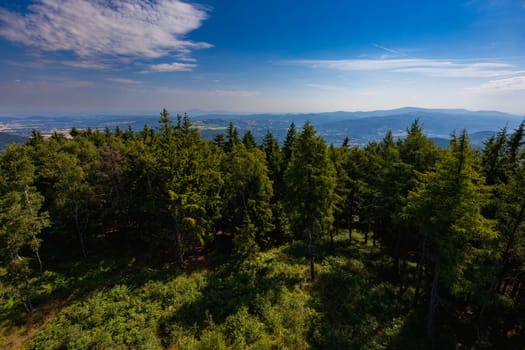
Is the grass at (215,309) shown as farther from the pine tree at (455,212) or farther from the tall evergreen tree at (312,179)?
the pine tree at (455,212)

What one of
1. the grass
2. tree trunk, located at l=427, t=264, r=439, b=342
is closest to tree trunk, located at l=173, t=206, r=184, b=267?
the grass

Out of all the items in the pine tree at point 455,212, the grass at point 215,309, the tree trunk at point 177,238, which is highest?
the pine tree at point 455,212

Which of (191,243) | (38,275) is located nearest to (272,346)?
(191,243)

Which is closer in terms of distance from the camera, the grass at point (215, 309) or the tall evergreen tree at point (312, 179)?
the grass at point (215, 309)

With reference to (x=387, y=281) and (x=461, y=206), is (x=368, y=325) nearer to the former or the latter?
(x=387, y=281)

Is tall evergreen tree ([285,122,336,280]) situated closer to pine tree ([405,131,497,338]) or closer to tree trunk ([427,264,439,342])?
pine tree ([405,131,497,338])

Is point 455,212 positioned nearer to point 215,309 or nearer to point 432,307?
point 432,307

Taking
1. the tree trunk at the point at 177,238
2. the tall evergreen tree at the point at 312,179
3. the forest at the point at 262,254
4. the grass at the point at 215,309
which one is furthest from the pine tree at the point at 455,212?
the tree trunk at the point at 177,238
